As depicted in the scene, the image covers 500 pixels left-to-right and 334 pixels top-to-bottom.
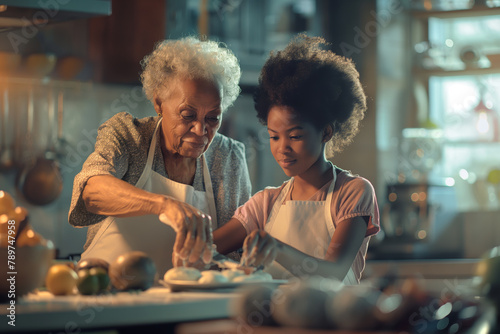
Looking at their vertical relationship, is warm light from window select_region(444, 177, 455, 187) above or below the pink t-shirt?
below

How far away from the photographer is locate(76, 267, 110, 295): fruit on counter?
130 cm

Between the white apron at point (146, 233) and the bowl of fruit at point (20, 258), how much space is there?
2.02 ft

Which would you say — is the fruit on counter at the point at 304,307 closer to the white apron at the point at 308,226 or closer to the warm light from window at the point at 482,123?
the white apron at the point at 308,226

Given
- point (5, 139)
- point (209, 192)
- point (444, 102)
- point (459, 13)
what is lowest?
point (209, 192)

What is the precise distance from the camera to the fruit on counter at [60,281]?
1.29 meters

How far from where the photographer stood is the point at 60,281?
1.29m

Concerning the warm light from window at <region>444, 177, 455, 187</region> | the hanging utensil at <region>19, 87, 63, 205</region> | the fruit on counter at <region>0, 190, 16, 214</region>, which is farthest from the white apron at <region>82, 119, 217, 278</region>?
the warm light from window at <region>444, 177, 455, 187</region>

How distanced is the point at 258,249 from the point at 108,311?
44 centimetres

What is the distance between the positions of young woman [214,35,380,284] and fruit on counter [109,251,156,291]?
0.36 m

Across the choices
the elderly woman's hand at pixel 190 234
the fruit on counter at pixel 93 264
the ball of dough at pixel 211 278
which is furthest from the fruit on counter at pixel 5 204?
the ball of dough at pixel 211 278

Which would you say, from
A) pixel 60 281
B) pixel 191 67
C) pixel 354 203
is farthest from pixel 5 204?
pixel 354 203

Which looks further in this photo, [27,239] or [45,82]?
[45,82]

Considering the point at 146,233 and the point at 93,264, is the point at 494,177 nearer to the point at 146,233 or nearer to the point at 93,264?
the point at 146,233

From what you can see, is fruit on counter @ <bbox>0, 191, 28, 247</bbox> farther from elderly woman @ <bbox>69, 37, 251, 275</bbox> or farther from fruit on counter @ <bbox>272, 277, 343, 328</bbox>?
fruit on counter @ <bbox>272, 277, 343, 328</bbox>
